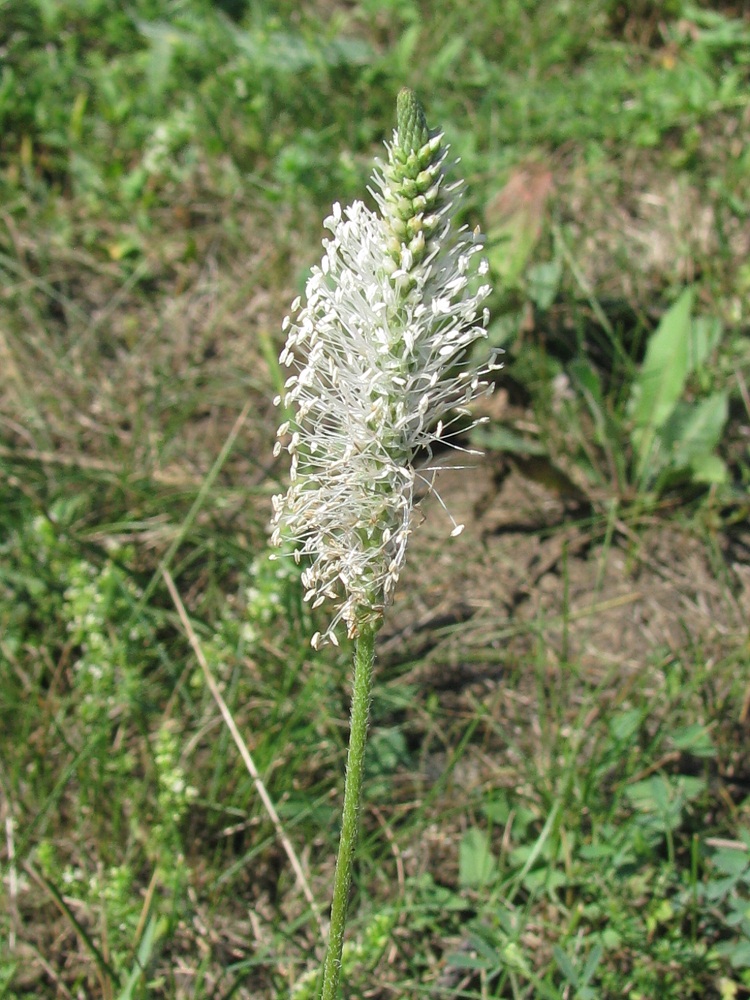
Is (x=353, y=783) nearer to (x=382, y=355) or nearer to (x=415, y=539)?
(x=382, y=355)

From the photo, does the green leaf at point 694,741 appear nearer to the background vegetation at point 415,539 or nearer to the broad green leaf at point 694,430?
the background vegetation at point 415,539

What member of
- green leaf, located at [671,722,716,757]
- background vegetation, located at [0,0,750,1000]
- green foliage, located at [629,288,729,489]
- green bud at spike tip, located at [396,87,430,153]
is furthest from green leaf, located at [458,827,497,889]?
green bud at spike tip, located at [396,87,430,153]

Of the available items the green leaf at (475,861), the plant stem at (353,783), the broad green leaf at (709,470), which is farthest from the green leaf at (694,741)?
the plant stem at (353,783)

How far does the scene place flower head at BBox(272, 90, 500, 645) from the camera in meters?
1.53

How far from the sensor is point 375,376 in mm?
1612

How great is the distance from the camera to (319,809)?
2648mm

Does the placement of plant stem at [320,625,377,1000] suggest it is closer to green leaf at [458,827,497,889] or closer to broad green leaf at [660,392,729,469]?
green leaf at [458,827,497,889]

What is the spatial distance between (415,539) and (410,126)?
78.3 inches

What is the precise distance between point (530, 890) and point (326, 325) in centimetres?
160

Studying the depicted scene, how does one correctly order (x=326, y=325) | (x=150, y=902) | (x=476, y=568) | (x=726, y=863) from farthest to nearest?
(x=476, y=568) < (x=150, y=902) < (x=726, y=863) < (x=326, y=325)

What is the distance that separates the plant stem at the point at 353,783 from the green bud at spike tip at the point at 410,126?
2.42 feet

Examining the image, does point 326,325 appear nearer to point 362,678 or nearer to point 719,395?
point 362,678

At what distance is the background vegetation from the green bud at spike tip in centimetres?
152

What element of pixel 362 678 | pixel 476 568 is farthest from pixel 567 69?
pixel 362 678
